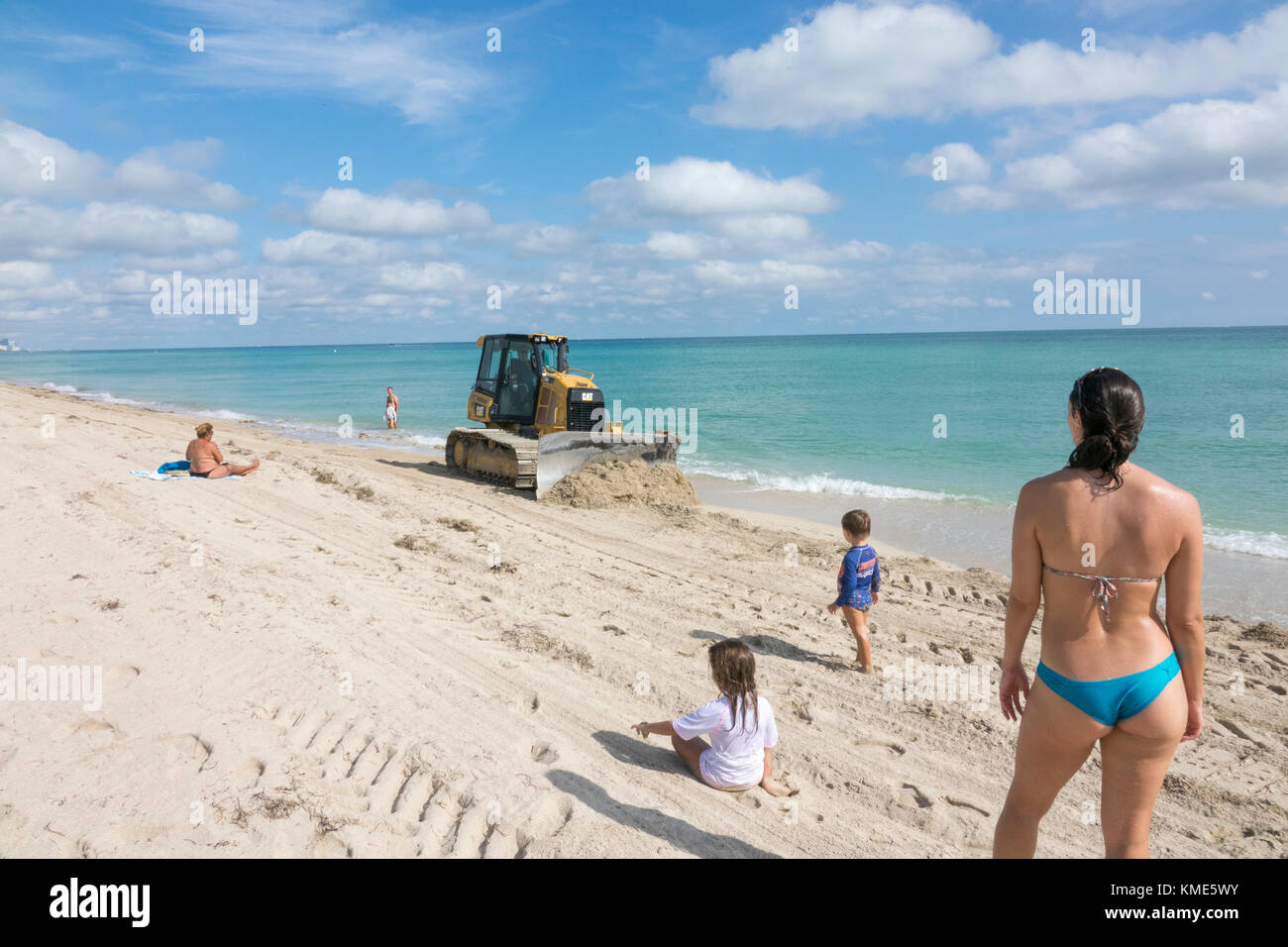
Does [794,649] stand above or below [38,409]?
below

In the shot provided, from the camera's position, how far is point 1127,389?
243 centimetres

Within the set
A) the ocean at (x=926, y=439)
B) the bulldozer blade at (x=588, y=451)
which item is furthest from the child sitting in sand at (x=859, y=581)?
the bulldozer blade at (x=588, y=451)

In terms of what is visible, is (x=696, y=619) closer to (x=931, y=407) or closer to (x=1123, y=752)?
(x=1123, y=752)

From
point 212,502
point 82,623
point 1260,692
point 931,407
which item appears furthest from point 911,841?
point 931,407

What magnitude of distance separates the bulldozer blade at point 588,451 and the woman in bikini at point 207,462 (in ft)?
13.6

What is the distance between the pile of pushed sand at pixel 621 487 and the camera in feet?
39.4

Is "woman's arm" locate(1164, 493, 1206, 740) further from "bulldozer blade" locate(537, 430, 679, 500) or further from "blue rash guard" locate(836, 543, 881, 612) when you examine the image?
"bulldozer blade" locate(537, 430, 679, 500)

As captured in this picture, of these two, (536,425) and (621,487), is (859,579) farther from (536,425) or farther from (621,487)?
(536,425)

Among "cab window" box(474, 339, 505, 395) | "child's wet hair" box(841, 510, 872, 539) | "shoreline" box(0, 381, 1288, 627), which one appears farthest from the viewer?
"cab window" box(474, 339, 505, 395)

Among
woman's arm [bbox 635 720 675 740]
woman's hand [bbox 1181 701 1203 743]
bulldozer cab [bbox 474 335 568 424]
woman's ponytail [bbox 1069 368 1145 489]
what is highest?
bulldozer cab [bbox 474 335 568 424]

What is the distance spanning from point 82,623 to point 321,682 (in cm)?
197

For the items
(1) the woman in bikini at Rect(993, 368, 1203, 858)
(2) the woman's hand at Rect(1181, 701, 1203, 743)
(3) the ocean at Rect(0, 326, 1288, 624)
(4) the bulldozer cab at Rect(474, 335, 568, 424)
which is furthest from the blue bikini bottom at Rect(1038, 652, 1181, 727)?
(4) the bulldozer cab at Rect(474, 335, 568, 424)

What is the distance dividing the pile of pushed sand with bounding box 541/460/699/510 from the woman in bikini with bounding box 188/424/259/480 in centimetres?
433

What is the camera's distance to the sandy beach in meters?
3.51
